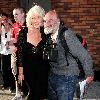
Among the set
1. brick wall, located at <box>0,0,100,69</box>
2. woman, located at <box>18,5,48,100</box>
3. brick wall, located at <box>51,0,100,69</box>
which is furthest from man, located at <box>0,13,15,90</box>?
woman, located at <box>18,5,48,100</box>

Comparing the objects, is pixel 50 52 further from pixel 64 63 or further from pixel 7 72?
pixel 7 72

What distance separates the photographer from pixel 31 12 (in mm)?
4363

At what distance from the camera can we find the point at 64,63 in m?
4.20

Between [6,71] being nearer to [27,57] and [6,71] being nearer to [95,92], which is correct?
[95,92]

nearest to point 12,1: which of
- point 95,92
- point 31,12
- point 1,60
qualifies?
point 1,60

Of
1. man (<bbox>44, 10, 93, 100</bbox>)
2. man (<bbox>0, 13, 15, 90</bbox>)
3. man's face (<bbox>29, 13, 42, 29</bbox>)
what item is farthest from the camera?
man (<bbox>0, 13, 15, 90</bbox>)

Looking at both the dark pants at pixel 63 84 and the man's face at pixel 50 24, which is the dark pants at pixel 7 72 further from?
the man's face at pixel 50 24

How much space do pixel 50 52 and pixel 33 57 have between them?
0.69 ft

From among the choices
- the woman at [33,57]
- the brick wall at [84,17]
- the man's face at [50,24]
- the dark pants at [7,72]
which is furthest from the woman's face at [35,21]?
the brick wall at [84,17]

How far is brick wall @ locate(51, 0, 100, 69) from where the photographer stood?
7.70 meters

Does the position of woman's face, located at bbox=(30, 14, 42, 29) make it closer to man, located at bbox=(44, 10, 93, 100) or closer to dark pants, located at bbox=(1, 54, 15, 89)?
man, located at bbox=(44, 10, 93, 100)

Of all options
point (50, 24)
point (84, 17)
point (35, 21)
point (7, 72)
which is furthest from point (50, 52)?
point (84, 17)

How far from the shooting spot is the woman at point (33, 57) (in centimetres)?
419

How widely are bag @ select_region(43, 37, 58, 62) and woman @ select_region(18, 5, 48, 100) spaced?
0.07m
